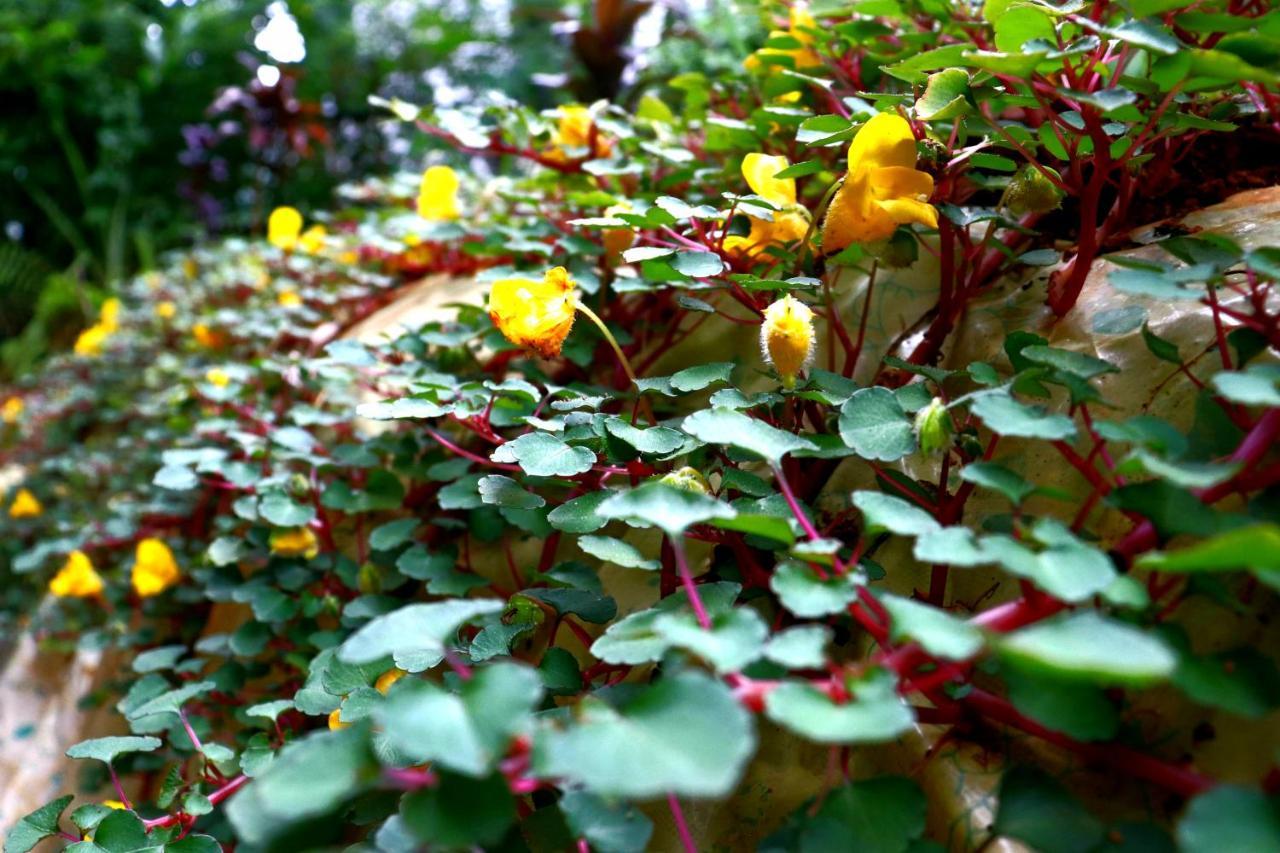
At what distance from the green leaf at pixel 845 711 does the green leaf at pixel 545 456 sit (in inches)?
7.9

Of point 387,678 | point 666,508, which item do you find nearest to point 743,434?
point 666,508

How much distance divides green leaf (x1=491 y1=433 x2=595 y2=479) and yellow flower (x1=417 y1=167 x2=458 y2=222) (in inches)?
19.9

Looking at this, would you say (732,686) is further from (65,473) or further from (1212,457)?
(65,473)

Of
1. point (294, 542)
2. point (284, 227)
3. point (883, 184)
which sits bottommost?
point (294, 542)

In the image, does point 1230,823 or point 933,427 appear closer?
point 1230,823

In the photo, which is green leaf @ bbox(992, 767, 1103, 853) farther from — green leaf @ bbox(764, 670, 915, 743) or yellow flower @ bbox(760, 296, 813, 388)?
yellow flower @ bbox(760, 296, 813, 388)

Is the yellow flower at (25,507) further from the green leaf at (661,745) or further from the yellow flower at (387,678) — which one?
the green leaf at (661,745)

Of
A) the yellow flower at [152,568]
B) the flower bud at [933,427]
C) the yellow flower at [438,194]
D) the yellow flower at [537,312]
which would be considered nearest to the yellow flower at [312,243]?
the yellow flower at [438,194]

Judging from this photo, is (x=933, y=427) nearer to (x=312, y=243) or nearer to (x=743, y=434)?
(x=743, y=434)

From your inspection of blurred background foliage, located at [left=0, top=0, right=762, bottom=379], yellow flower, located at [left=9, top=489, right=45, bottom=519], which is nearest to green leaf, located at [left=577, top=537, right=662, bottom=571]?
yellow flower, located at [left=9, top=489, right=45, bottom=519]

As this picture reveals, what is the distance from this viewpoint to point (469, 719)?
26cm

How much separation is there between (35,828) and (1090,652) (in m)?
0.56

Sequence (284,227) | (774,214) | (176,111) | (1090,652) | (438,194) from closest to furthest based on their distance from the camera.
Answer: (1090,652)
(774,214)
(438,194)
(284,227)
(176,111)

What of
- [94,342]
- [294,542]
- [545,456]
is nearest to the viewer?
[545,456]
